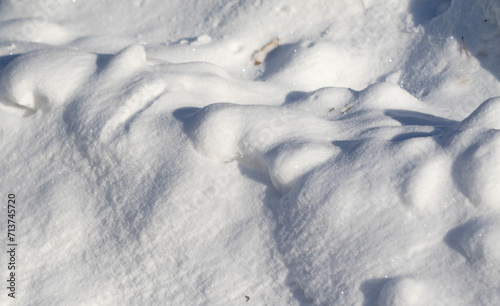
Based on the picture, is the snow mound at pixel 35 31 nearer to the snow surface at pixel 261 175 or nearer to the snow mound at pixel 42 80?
the snow surface at pixel 261 175

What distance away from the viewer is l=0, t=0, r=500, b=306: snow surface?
3.59ft

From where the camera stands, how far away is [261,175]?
1.34 meters

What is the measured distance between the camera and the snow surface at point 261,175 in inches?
43.0

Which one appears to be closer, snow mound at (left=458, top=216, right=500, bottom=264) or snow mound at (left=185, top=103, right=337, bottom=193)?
snow mound at (left=458, top=216, right=500, bottom=264)

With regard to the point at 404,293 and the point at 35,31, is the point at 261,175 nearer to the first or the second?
the point at 404,293

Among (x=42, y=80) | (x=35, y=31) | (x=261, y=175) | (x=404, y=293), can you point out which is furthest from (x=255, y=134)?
(x=35, y=31)

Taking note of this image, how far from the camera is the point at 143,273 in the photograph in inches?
51.4

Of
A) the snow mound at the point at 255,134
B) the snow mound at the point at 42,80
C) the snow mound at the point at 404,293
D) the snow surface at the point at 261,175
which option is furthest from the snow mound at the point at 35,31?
the snow mound at the point at 404,293

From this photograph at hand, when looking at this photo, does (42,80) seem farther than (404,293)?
Yes

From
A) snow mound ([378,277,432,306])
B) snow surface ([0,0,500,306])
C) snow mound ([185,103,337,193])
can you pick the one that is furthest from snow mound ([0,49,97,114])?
snow mound ([378,277,432,306])

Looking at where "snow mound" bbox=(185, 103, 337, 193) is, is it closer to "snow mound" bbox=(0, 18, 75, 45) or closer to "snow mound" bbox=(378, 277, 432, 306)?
"snow mound" bbox=(378, 277, 432, 306)

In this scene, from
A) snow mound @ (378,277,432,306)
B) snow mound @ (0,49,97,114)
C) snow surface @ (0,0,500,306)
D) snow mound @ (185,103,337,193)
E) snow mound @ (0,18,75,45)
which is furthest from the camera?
snow mound @ (0,18,75,45)

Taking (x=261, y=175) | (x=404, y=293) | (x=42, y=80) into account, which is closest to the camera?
(x=404, y=293)

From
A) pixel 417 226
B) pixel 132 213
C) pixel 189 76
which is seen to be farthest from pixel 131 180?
pixel 417 226
